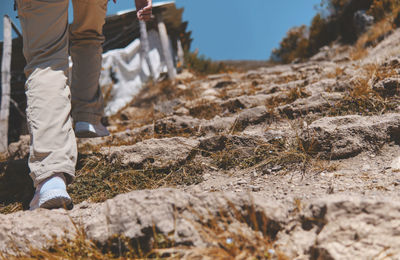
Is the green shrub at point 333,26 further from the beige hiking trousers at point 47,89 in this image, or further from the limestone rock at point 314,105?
the beige hiking trousers at point 47,89

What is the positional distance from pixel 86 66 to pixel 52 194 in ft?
4.25

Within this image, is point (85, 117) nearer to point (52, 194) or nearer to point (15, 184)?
point (15, 184)

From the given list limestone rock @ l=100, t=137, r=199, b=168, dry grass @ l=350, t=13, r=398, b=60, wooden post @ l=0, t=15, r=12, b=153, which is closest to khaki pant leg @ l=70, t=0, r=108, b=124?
limestone rock @ l=100, t=137, r=199, b=168

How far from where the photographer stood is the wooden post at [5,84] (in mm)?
4359

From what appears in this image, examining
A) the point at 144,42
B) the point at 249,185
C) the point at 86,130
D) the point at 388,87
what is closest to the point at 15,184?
the point at 86,130

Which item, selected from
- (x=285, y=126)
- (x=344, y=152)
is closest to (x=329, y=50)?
(x=285, y=126)

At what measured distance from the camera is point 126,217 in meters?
1.17

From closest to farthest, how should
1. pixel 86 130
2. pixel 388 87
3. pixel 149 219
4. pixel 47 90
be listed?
pixel 149 219, pixel 47 90, pixel 86 130, pixel 388 87

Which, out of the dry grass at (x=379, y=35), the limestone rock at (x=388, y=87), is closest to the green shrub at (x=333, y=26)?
the dry grass at (x=379, y=35)

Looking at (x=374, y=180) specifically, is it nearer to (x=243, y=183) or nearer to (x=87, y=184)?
(x=243, y=183)

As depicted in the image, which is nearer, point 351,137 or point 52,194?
point 52,194

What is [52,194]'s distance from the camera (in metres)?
1.42

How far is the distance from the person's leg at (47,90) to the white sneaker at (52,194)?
21 millimetres

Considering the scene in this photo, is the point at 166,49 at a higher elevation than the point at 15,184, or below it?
higher
